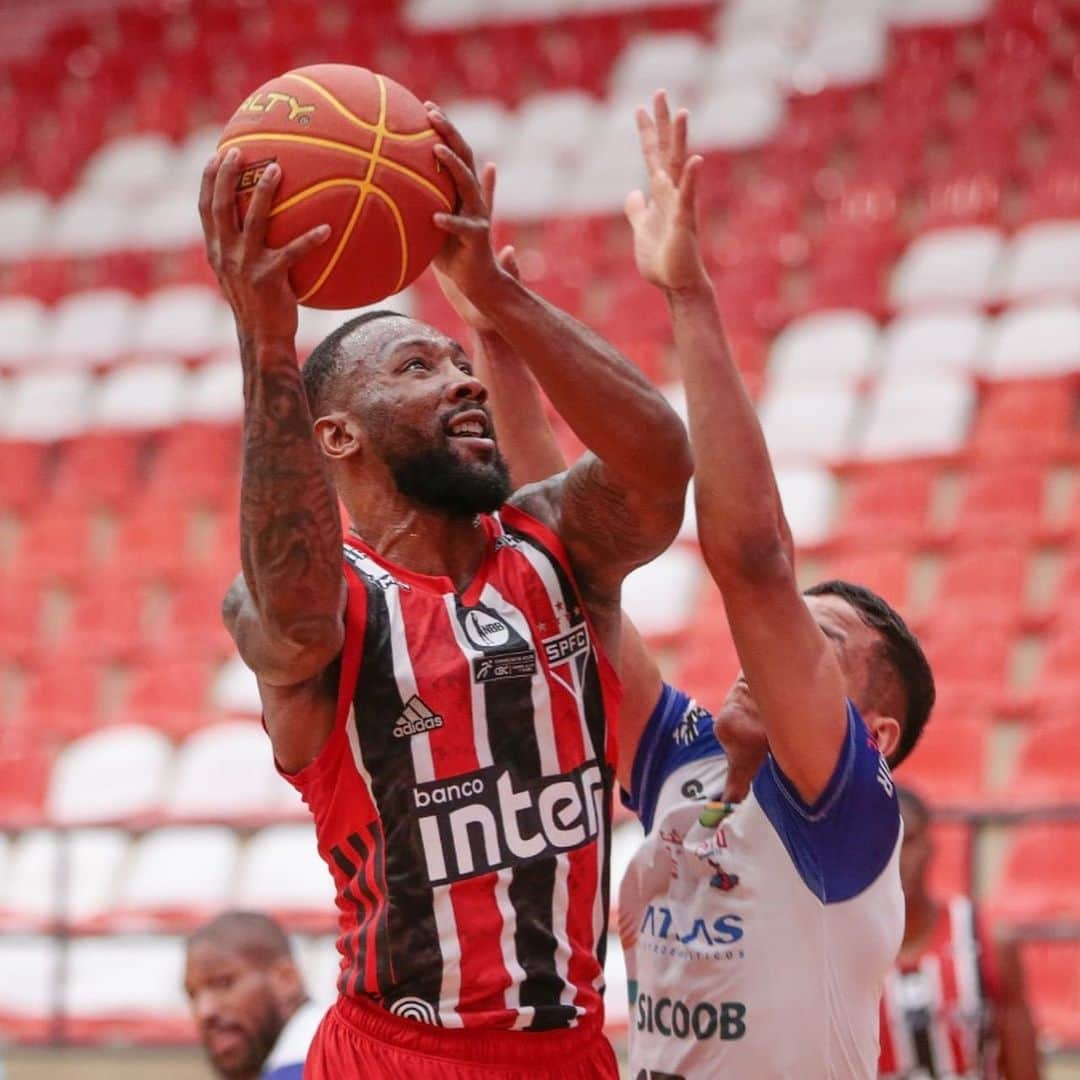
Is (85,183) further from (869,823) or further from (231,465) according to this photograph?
(869,823)

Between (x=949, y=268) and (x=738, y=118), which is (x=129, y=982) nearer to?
(x=949, y=268)

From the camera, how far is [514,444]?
3.52m

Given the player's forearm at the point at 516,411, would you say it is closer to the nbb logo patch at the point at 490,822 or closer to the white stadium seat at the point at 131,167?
the nbb logo patch at the point at 490,822

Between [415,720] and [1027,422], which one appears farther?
[1027,422]

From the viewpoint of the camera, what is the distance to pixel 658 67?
14.1 meters

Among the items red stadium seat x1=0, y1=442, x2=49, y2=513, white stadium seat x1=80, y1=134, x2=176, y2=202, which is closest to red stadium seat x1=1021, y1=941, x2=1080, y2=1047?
red stadium seat x1=0, y1=442, x2=49, y2=513

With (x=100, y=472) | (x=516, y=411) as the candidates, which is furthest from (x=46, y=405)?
(x=516, y=411)

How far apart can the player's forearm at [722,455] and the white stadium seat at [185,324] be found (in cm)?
989

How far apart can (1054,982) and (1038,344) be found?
14.6ft

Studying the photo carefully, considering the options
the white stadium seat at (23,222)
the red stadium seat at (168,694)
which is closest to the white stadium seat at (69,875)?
the red stadium seat at (168,694)

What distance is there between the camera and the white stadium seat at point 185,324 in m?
12.8

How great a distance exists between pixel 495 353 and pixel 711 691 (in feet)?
16.2

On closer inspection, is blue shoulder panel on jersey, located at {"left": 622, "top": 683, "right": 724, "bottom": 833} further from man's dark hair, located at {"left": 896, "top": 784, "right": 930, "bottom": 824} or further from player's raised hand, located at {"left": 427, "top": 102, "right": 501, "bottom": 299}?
man's dark hair, located at {"left": 896, "top": 784, "right": 930, "bottom": 824}

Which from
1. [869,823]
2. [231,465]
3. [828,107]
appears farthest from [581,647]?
[828,107]
